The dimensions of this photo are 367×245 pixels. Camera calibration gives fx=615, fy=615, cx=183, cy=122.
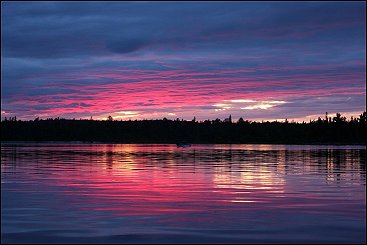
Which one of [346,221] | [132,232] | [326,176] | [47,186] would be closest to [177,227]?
[132,232]

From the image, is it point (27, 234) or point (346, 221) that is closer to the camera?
point (27, 234)

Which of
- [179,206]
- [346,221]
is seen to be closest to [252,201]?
[179,206]

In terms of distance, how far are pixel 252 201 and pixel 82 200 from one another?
7.40 metres

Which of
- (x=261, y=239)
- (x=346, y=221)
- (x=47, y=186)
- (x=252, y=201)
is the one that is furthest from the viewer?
(x=47, y=186)

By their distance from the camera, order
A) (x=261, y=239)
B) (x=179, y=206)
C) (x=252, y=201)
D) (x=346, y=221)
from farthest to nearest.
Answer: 1. (x=252, y=201)
2. (x=179, y=206)
3. (x=346, y=221)
4. (x=261, y=239)

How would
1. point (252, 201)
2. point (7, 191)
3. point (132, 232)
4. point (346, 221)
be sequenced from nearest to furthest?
point (132, 232)
point (346, 221)
point (252, 201)
point (7, 191)

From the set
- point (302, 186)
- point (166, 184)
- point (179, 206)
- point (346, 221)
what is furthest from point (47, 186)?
point (346, 221)

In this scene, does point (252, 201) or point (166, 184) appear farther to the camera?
point (166, 184)

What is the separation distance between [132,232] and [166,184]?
666 inches

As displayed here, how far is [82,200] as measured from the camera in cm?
2692

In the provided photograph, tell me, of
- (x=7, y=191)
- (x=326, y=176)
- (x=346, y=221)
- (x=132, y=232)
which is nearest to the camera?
(x=132, y=232)

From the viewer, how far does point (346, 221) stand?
68.6 ft

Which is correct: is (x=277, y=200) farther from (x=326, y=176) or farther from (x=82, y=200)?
(x=326, y=176)

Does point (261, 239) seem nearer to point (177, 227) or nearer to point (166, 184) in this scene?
point (177, 227)
